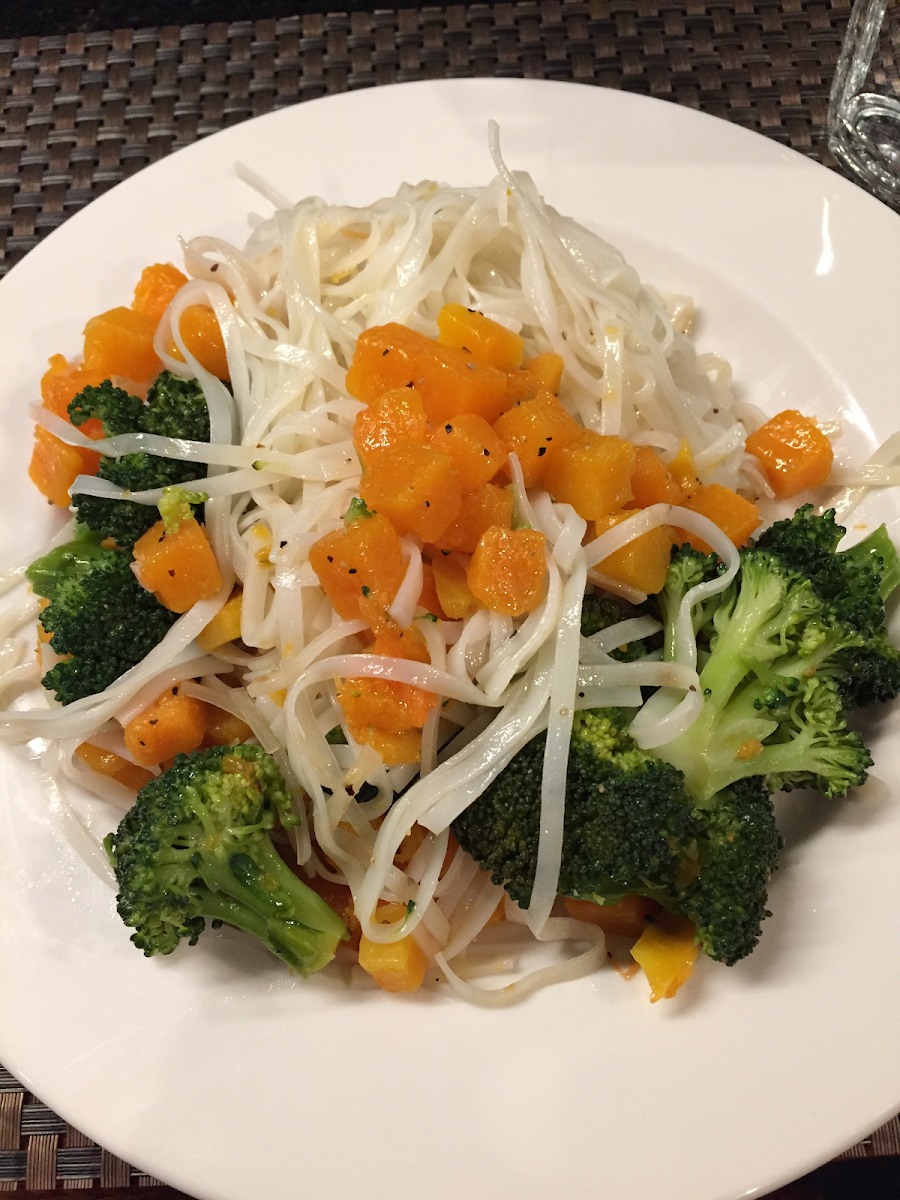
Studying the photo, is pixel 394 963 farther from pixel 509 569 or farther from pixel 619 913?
pixel 509 569

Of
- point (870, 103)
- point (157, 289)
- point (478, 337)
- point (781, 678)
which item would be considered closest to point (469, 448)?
point (478, 337)

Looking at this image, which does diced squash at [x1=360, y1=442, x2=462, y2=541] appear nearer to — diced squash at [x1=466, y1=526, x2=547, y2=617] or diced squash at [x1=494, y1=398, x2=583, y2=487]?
diced squash at [x1=466, y1=526, x2=547, y2=617]

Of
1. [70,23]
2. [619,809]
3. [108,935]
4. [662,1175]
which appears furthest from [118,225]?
[662,1175]

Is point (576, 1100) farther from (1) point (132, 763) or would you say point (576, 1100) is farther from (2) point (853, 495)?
(2) point (853, 495)

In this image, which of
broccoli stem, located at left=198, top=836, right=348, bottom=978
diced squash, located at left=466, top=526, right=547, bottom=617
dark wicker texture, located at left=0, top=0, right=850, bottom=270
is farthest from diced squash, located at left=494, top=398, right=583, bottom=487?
dark wicker texture, located at left=0, top=0, right=850, bottom=270

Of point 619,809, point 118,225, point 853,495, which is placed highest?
point 118,225

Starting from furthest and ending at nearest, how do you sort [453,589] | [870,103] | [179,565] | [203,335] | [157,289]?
[870,103] < [157,289] < [203,335] < [179,565] < [453,589]

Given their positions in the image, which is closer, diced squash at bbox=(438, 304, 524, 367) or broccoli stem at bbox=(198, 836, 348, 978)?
broccoli stem at bbox=(198, 836, 348, 978)
